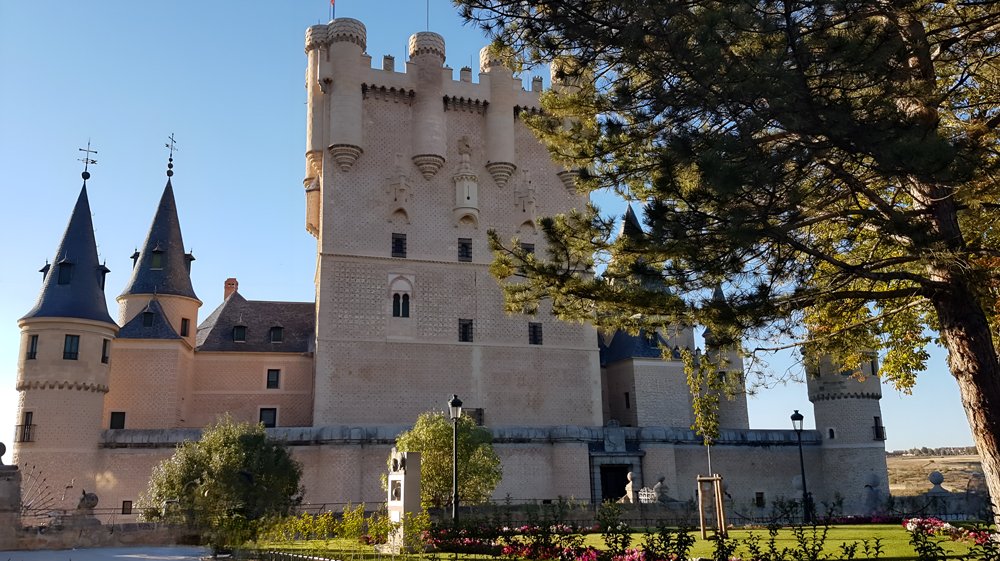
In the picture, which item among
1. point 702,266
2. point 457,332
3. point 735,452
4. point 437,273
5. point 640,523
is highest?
point 437,273

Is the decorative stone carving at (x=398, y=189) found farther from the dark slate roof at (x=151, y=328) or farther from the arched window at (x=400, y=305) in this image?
the dark slate roof at (x=151, y=328)

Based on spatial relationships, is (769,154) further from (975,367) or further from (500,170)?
(500,170)

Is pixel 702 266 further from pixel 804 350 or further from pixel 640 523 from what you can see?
pixel 640 523

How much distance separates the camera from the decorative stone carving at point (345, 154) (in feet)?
104

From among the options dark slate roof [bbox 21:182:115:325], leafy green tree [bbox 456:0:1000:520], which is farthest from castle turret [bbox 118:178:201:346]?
Result: leafy green tree [bbox 456:0:1000:520]

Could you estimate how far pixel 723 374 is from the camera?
42.1ft

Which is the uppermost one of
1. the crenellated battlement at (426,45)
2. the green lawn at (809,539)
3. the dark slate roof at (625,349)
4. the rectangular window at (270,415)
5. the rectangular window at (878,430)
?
the crenellated battlement at (426,45)

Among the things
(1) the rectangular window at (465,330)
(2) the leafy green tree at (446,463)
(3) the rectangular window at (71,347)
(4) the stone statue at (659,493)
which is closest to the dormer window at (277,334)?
(1) the rectangular window at (465,330)

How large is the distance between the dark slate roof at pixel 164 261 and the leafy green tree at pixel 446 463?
1324cm

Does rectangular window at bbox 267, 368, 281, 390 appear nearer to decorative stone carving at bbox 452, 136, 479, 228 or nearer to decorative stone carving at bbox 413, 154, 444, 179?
decorative stone carving at bbox 452, 136, 479, 228

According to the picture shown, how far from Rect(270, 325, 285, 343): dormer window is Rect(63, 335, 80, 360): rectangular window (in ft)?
24.9

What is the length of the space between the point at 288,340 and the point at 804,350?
24536 millimetres

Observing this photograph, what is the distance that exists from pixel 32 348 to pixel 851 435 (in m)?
30.0

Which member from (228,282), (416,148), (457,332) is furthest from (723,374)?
(228,282)
